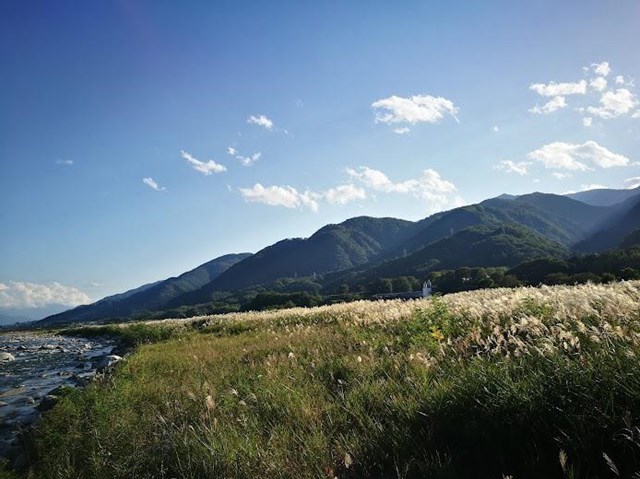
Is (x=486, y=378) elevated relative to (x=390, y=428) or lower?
elevated

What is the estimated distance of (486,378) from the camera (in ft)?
14.3

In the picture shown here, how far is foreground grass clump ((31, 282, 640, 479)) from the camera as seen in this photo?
129 inches

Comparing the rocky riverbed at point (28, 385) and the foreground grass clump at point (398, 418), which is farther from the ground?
the foreground grass clump at point (398, 418)

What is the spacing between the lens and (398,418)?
4379 millimetres

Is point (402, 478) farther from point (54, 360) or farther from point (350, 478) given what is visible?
point (54, 360)

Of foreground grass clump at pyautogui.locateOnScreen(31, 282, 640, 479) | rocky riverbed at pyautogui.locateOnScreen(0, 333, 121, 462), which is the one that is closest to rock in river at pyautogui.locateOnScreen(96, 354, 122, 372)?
rocky riverbed at pyautogui.locateOnScreen(0, 333, 121, 462)

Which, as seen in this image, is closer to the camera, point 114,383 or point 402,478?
point 402,478

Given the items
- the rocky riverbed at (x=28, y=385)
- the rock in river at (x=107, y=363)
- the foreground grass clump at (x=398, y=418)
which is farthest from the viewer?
the rock in river at (x=107, y=363)

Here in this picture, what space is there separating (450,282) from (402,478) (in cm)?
12410

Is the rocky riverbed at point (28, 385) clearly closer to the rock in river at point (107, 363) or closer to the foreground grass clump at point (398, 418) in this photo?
the rock in river at point (107, 363)

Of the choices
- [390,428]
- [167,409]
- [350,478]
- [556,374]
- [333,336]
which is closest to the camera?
[350,478]

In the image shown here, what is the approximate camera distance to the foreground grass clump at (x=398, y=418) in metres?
3.28

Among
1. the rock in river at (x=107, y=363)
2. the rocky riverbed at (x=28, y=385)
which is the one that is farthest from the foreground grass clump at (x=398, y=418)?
the rock in river at (x=107, y=363)

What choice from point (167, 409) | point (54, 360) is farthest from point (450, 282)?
point (167, 409)
